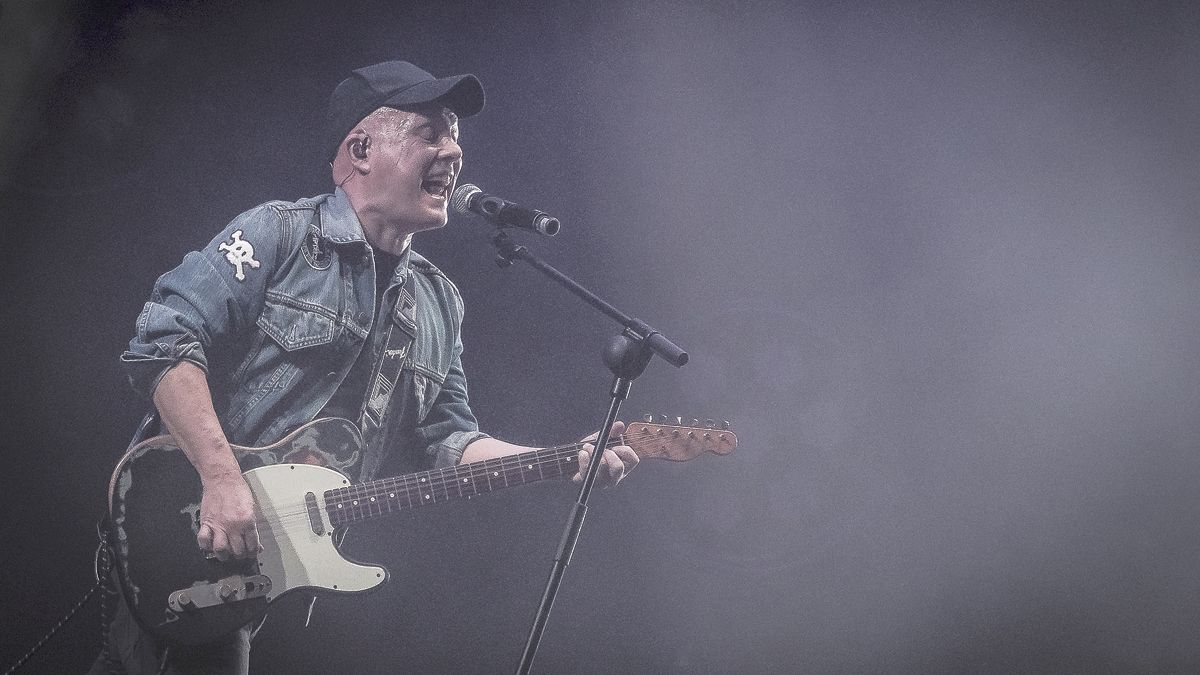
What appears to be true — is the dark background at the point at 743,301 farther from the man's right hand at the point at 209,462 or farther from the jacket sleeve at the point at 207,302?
the man's right hand at the point at 209,462

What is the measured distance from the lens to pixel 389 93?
2488 mm

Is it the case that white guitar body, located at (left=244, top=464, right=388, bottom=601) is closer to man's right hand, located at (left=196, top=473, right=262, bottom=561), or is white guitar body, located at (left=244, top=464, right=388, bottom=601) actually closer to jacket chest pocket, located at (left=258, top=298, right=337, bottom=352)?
man's right hand, located at (left=196, top=473, right=262, bottom=561)

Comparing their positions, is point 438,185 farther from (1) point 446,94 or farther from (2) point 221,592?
(2) point 221,592

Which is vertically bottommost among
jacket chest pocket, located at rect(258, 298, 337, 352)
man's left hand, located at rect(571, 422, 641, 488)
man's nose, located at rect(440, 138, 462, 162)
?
man's left hand, located at rect(571, 422, 641, 488)

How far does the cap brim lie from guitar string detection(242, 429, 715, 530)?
0.99m

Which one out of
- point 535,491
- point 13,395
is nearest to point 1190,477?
point 535,491

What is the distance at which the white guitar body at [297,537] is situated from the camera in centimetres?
209

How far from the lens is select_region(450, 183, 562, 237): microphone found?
2043 millimetres

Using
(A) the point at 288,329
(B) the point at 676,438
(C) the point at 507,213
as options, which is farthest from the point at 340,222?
(B) the point at 676,438

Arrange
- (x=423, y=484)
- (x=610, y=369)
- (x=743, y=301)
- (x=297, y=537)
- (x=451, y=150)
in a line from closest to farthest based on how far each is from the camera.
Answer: (x=610, y=369), (x=297, y=537), (x=423, y=484), (x=451, y=150), (x=743, y=301)

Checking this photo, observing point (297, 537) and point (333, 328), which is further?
point (333, 328)

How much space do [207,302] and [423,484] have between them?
2.27 feet

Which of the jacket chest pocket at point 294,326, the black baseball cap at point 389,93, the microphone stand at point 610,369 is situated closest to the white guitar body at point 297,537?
the jacket chest pocket at point 294,326

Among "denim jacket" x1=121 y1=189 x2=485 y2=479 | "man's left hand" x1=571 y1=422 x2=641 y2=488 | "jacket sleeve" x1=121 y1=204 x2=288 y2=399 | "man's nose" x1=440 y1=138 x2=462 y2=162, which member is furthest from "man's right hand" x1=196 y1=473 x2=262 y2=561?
"man's nose" x1=440 y1=138 x2=462 y2=162
